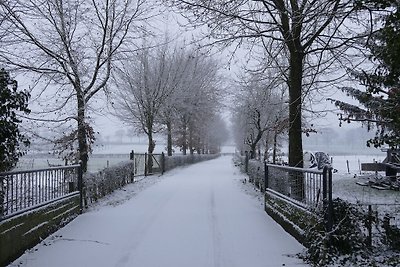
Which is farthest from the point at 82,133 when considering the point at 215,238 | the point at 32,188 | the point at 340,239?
the point at 340,239

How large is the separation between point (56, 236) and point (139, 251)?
2.16 meters

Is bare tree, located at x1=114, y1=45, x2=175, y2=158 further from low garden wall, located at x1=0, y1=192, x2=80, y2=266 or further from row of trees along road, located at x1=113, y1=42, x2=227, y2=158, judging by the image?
low garden wall, located at x1=0, y1=192, x2=80, y2=266

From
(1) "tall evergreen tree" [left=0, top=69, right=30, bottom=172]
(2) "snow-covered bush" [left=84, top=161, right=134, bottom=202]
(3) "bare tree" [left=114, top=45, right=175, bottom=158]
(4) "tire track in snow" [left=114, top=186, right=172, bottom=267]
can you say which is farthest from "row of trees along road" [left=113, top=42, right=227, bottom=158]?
(1) "tall evergreen tree" [left=0, top=69, right=30, bottom=172]

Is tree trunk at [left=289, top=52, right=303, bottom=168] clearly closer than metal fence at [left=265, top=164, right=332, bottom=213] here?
No

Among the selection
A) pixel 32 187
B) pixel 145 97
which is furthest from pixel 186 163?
pixel 32 187

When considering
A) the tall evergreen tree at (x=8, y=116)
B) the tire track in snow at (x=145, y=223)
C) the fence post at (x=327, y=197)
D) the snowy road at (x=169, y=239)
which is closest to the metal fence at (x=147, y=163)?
the tire track in snow at (x=145, y=223)

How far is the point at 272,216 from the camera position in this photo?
1086 cm

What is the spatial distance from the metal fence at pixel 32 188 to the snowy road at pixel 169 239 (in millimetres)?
744

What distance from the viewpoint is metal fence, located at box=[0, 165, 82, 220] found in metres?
6.76

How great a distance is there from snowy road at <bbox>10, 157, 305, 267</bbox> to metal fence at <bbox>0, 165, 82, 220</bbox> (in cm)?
74

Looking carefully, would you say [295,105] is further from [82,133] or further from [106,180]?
[82,133]

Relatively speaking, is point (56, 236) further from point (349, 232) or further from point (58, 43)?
point (58, 43)

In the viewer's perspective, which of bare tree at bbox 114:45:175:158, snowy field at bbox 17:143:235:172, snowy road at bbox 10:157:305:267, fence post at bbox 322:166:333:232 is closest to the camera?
fence post at bbox 322:166:333:232

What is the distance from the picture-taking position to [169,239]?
8344 mm
